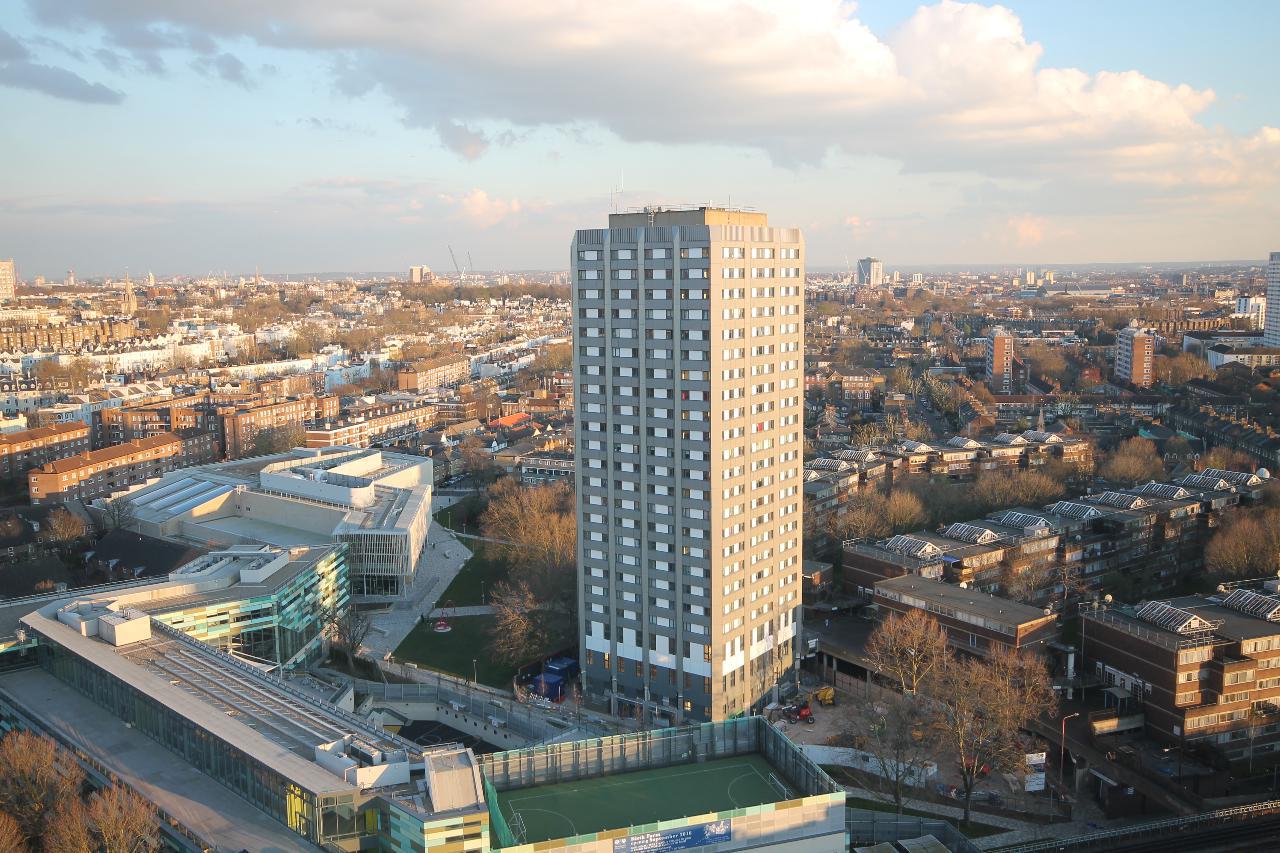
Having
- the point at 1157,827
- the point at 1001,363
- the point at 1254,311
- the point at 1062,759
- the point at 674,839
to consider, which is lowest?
the point at 1157,827

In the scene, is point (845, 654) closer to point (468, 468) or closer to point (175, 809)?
point (175, 809)

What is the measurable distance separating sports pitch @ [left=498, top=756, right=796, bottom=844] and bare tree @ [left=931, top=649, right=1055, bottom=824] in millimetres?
5918

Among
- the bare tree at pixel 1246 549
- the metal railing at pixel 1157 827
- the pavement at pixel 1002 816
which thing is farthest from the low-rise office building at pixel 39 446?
the bare tree at pixel 1246 549

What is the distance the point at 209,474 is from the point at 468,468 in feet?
43.3

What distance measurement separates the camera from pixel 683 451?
23.9 m

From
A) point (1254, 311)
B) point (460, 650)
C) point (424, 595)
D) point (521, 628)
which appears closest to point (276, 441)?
point (424, 595)

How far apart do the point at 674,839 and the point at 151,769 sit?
9.75 metres

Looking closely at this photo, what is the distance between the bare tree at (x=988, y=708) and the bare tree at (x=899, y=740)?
1.66 feet

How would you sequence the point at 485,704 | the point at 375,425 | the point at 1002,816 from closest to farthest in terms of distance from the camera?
the point at 1002,816 → the point at 485,704 → the point at 375,425

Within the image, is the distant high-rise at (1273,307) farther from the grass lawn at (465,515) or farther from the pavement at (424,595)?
the pavement at (424,595)

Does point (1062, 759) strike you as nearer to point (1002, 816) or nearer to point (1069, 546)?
point (1002, 816)

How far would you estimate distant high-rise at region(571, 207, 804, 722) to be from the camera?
23547 mm

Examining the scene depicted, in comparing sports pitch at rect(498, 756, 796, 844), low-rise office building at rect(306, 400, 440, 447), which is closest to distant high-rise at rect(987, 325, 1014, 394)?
low-rise office building at rect(306, 400, 440, 447)

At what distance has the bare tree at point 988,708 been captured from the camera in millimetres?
20469
